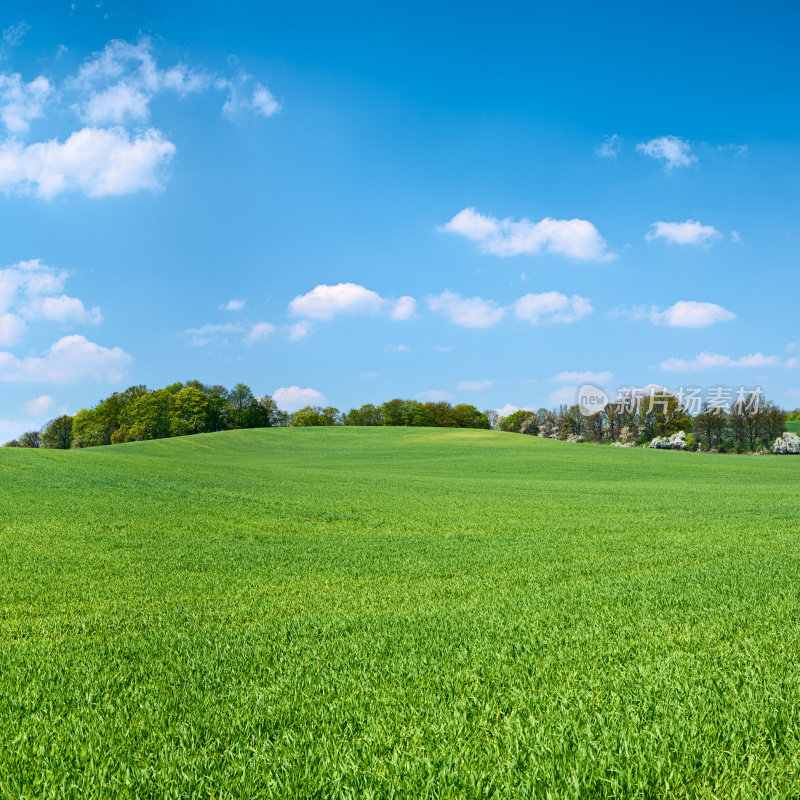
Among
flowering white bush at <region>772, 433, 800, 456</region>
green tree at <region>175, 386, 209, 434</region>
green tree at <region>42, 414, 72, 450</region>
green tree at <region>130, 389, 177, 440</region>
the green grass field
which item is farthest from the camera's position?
green tree at <region>42, 414, 72, 450</region>

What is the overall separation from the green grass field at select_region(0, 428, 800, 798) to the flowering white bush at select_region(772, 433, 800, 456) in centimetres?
7847

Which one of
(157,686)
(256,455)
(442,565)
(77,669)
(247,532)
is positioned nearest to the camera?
(157,686)

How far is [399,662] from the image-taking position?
14.1 ft

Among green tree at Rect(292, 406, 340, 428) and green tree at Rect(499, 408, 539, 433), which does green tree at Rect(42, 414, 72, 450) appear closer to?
green tree at Rect(292, 406, 340, 428)

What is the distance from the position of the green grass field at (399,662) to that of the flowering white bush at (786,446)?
257 feet

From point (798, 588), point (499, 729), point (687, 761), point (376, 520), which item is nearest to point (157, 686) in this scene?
point (499, 729)

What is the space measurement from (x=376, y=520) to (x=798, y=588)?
336 inches

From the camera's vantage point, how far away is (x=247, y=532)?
37.1 ft

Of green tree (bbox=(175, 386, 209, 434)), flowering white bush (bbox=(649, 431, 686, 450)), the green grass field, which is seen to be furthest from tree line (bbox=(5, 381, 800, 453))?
the green grass field

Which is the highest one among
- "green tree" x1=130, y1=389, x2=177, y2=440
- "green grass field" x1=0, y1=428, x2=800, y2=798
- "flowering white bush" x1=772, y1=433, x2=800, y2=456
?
"green tree" x1=130, y1=389, x2=177, y2=440

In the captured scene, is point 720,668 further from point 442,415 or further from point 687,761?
point 442,415

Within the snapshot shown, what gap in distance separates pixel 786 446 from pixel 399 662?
8920 cm

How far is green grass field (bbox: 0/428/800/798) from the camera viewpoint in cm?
291

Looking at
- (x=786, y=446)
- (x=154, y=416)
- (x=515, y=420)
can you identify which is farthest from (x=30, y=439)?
(x=786, y=446)
